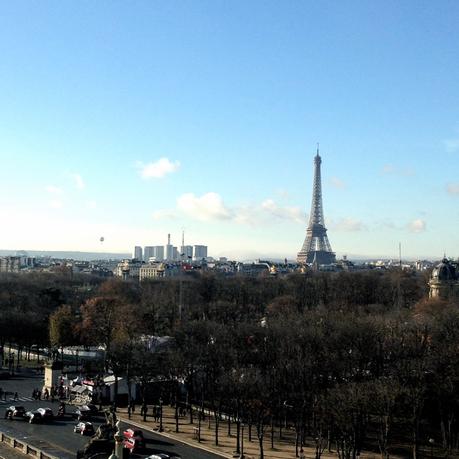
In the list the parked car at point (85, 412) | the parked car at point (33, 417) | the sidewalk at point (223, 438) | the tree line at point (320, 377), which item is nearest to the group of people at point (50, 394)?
the tree line at point (320, 377)

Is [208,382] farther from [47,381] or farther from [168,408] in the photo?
[47,381]

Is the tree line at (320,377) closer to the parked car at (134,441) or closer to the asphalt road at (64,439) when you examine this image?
the asphalt road at (64,439)

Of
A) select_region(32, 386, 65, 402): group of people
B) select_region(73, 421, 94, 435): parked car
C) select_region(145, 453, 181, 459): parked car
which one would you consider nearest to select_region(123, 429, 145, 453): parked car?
select_region(145, 453, 181, 459): parked car

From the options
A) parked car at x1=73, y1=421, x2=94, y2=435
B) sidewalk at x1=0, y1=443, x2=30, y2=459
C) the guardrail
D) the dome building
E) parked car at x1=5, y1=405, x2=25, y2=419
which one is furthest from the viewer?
the dome building

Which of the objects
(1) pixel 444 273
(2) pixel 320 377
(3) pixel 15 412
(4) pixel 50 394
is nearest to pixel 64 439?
(3) pixel 15 412

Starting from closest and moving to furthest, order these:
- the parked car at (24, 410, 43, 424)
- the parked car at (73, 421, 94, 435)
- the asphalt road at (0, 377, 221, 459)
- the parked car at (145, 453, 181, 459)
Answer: the parked car at (145, 453, 181, 459)
the asphalt road at (0, 377, 221, 459)
the parked car at (73, 421, 94, 435)
the parked car at (24, 410, 43, 424)

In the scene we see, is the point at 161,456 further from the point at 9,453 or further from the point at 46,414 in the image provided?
the point at 46,414

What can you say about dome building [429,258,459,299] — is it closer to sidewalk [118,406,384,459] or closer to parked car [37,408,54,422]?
sidewalk [118,406,384,459]
